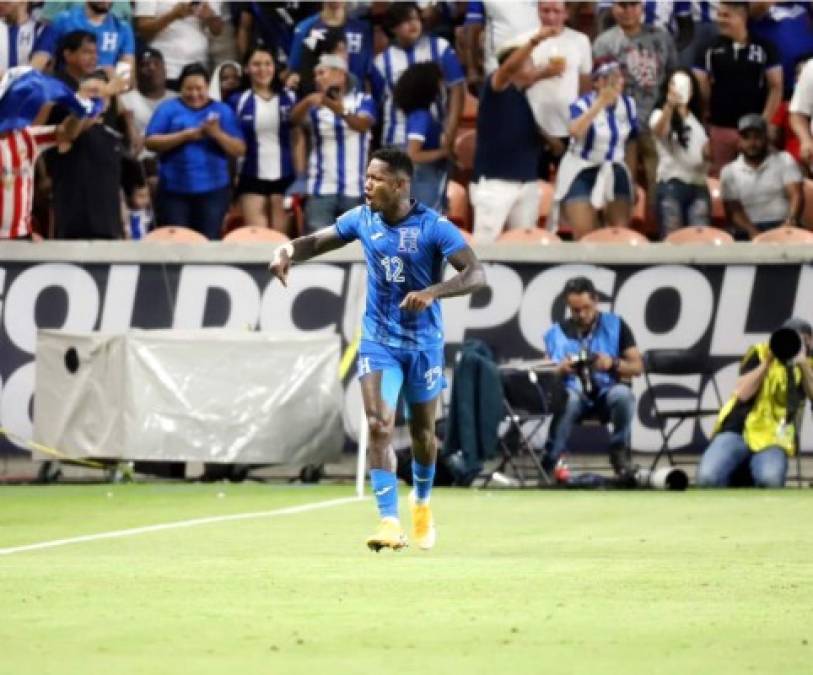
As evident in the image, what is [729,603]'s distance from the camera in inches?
350

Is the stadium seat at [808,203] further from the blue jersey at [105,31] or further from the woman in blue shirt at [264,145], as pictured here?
the blue jersey at [105,31]

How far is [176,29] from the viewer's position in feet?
74.0

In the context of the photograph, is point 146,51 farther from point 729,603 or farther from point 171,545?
point 729,603

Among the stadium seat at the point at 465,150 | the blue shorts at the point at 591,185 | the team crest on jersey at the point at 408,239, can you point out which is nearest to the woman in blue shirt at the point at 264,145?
the stadium seat at the point at 465,150

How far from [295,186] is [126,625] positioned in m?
14.2

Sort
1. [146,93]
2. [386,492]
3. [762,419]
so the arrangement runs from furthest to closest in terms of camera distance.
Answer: [146,93] → [762,419] → [386,492]

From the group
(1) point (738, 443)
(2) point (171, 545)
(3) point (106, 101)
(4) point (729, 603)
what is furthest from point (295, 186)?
(4) point (729, 603)

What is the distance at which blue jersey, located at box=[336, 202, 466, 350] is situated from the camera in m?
12.1

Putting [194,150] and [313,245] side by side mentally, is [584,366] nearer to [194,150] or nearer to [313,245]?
[194,150]

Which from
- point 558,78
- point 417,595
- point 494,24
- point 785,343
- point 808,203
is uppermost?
point 494,24

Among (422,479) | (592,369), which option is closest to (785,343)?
(592,369)

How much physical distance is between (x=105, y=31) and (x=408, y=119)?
10.8 ft

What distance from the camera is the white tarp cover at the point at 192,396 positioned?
2041 cm

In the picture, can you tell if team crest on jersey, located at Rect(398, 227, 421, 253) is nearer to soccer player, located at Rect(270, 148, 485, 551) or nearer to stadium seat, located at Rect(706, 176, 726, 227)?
soccer player, located at Rect(270, 148, 485, 551)
